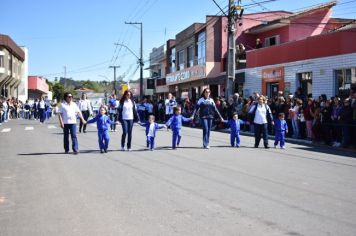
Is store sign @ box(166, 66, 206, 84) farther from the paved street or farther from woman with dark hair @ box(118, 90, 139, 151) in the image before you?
the paved street

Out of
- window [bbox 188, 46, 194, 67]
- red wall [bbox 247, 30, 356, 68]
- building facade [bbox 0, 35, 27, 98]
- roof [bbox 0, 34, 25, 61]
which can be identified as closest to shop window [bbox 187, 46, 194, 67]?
window [bbox 188, 46, 194, 67]

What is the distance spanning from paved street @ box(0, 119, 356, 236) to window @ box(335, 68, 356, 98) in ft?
30.1

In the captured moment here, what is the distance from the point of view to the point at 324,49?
78.3ft

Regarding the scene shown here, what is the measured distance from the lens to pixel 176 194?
26.2 ft

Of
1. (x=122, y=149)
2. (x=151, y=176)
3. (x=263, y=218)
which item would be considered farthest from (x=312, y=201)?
(x=122, y=149)

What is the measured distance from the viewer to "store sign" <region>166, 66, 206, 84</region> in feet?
133

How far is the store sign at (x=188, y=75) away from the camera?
40531 millimetres

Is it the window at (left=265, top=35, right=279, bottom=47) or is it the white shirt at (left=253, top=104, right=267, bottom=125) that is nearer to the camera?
the white shirt at (left=253, top=104, right=267, bottom=125)

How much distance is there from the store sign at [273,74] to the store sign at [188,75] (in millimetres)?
10124

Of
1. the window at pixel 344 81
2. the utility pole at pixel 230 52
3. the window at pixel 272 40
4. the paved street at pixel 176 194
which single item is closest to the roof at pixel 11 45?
the window at pixel 272 40

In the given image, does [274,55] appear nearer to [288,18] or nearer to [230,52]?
[230,52]

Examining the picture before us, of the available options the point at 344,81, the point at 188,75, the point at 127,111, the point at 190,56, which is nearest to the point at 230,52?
the point at 344,81

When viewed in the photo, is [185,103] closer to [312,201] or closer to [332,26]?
[332,26]

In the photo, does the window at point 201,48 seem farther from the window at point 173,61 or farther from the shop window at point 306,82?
the shop window at point 306,82
